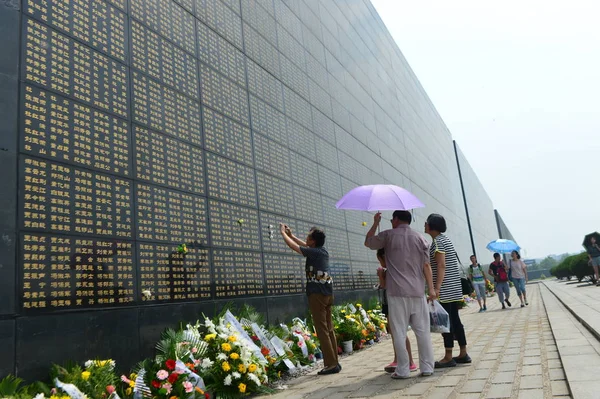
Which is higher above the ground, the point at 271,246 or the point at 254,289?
the point at 271,246

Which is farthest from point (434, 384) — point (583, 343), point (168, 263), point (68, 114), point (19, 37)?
point (19, 37)

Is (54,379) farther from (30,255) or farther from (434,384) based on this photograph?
(434,384)

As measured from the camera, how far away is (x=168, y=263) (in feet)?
14.4

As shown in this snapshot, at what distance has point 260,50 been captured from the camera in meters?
7.46

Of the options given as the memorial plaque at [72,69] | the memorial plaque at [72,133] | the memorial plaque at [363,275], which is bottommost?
the memorial plaque at [363,275]

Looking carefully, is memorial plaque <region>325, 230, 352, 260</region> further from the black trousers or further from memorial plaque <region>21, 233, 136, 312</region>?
memorial plaque <region>21, 233, 136, 312</region>

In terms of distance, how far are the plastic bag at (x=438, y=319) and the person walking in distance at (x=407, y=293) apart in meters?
0.16

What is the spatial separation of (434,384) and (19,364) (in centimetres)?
293

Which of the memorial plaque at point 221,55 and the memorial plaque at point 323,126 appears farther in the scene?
the memorial plaque at point 323,126

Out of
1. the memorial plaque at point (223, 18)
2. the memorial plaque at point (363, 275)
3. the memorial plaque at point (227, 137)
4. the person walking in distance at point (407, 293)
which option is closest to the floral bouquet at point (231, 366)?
the person walking in distance at point (407, 293)

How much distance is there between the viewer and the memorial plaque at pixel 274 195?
21.0 ft

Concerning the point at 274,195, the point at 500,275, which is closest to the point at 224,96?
the point at 274,195

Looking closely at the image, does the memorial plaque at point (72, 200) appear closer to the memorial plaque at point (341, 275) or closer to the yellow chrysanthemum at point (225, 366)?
the yellow chrysanthemum at point (225, 366)

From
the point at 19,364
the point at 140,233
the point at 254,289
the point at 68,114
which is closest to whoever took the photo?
the point at 19,364
